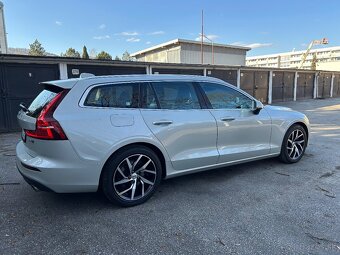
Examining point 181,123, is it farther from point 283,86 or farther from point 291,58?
point 291,58

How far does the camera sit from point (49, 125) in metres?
2.75

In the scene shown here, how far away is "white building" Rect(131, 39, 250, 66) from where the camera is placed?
31.5m

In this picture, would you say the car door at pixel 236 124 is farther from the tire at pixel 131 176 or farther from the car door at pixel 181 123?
the tire at pixel 131 176

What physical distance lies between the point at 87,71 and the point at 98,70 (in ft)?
1.31

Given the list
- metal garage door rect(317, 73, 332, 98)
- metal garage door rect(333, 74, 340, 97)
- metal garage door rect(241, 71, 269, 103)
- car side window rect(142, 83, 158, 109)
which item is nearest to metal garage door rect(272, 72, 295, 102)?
metal garage door rect(241, 71, 269, 103)

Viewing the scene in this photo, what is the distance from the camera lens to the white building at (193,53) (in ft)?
103

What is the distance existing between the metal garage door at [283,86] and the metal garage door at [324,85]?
4.90m

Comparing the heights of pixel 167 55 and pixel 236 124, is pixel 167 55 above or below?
above

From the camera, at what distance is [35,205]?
329cm

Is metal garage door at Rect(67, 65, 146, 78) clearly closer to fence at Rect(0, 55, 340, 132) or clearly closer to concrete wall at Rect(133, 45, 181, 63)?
fence at Rect(0, 55, 340, 132)

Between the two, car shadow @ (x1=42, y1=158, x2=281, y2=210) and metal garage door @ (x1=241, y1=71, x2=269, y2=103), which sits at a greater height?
metal garage door @ (x1=241, y1=71, x2=269, y2=103)

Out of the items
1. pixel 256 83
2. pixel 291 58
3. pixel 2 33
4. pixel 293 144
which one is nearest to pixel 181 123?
pixel 293 144

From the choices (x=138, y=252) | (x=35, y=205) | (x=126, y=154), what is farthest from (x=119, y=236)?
(x=35, y=205)

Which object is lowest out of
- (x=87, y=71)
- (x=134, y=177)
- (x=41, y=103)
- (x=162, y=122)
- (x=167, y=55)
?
(x=134, y=177)
